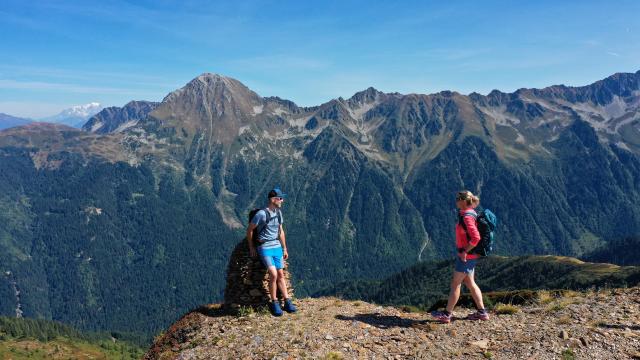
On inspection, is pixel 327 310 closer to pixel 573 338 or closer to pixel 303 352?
pixel 303 352

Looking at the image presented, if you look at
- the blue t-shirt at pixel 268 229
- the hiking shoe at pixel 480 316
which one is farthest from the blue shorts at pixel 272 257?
the hiking shoe at pixel 480 316

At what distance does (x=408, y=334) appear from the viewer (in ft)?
54.4

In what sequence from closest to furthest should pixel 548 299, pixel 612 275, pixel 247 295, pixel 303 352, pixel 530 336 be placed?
pixel 303 352 < pixel 530 336 < pixel 247 295 < pixel 548 299 < pixel 612 275

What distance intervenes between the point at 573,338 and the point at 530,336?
55.7 inches

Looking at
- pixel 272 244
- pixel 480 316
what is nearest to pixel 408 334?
pixel 480 316

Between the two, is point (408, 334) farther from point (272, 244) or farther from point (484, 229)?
point (272, 244)

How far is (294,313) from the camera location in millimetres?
19375

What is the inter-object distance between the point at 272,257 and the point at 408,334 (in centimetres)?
645

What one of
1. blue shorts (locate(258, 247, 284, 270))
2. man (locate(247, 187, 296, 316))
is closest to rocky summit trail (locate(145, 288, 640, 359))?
man (locate(247, 187, 296, 316))

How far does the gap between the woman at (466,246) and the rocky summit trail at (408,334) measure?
2.86 ft

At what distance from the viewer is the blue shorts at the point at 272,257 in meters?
18.5

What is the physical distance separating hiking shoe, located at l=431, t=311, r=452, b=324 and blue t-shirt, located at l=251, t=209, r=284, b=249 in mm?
7549

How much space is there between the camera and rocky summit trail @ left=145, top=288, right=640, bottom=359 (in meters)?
14.9

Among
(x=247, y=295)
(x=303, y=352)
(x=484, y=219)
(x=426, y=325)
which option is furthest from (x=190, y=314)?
(x=484, y=219)
